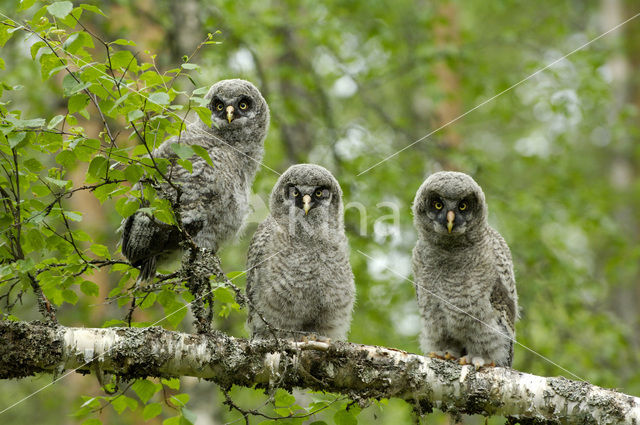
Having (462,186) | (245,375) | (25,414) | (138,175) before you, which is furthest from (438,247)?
(25,414)

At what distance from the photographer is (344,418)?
319cm

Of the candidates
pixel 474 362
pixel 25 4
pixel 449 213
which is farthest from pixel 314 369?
pixel 25 4

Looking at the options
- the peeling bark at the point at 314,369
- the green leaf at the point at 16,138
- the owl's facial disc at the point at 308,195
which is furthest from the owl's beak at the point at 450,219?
the green leaf at the point at 16,138

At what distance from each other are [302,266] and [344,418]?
1.05 meters

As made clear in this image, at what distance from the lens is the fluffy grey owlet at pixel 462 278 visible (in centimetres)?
405

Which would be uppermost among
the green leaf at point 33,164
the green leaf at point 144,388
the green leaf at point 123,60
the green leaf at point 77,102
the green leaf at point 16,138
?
the green leaf at point 123,60

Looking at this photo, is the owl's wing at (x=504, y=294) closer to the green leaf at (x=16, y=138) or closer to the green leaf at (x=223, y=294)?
the green leaf at (x=223, y=294)

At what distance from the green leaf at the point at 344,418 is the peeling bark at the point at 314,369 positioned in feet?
0.31

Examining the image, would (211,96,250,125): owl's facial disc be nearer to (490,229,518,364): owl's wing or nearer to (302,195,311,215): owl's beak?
(302,195,311,215): owl's beak

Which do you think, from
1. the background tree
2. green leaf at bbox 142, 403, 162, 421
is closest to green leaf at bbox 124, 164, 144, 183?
green leaf at bbox 142, 403, 162, 421

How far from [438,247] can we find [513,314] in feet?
2.03

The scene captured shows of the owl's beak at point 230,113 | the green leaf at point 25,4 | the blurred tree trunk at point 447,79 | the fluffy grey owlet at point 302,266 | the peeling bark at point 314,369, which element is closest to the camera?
the green leaf at point 25,4

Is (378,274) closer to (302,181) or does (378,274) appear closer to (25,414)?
(302,181)

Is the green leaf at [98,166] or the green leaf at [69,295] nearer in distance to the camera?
the green leaf at [98,166]
